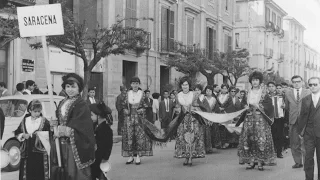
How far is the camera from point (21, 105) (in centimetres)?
1066

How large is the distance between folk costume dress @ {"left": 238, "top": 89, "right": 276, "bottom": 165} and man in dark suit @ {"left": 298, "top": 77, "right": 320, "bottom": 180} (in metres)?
1.60

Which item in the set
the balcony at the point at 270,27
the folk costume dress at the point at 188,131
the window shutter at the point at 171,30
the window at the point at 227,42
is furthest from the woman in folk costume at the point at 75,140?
the balcony at the point at 270,27

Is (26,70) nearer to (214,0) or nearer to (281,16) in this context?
(214,0)

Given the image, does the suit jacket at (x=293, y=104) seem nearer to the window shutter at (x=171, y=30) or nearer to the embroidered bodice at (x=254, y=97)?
the embroidered bodice at (x=254, y=97)

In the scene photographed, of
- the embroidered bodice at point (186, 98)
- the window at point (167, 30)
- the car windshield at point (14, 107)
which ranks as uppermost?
the window at point (167, 30)

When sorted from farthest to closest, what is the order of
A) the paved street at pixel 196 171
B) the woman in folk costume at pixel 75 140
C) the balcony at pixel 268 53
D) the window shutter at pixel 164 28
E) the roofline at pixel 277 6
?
the roofline at pixel 277 6 → the balcony at pixel 268 53 → the window shutter at pixel 164 28 → the paved street at pixel 196 171 → the woman in folk costume at pixel 75 140

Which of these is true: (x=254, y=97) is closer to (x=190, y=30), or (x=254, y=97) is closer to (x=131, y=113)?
(x=131, y=113)

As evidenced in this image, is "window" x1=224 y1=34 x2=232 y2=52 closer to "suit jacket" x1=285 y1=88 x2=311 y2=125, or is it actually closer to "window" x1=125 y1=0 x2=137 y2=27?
"window" x1=125 y1=0 x2=137 y2=27

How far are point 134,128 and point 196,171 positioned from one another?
175cm

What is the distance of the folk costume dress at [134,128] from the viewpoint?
10.7 metres

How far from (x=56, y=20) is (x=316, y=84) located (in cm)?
439

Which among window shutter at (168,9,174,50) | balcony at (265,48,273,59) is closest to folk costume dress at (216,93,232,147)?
window shutter at (168,9,174,50)

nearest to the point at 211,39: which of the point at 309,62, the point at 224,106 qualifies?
the point at 224,106

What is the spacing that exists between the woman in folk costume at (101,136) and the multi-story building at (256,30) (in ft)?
138
